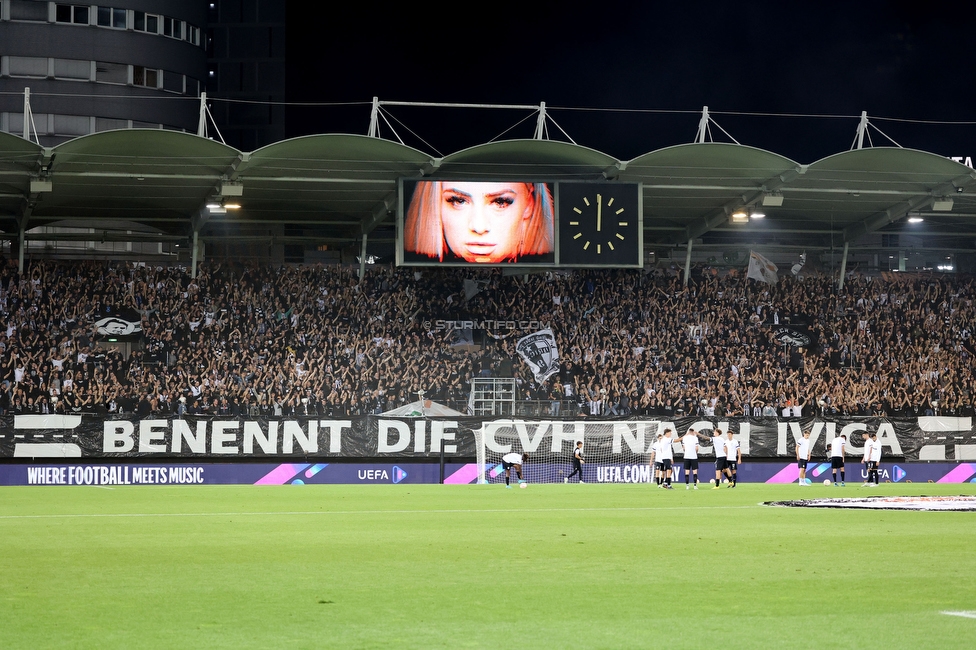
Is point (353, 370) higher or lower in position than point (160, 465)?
higher

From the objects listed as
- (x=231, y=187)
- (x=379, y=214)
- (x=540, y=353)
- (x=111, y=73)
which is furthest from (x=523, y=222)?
(x=111, y=73)

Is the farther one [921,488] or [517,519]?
[921,488]

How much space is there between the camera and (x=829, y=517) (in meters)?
19.0

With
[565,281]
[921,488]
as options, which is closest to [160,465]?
[565,281]

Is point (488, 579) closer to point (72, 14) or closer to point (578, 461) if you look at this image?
point (578, 461)

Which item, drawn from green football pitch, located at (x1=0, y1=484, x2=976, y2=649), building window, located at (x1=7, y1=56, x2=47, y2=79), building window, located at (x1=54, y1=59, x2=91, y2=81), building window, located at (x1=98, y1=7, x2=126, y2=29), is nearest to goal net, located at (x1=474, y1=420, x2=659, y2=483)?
green football pitch, located at (x1=0, y1=484, x2=976, y2=649)

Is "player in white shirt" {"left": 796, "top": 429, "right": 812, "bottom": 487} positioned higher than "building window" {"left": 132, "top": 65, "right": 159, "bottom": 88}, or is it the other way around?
"building window" {"left": 132, "top": 65, "right": 159, "bottom": 88}

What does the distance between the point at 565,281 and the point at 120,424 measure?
17164 mm

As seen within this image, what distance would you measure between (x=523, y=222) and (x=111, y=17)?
38.2 metres

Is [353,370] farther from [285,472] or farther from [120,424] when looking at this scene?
[120,424]

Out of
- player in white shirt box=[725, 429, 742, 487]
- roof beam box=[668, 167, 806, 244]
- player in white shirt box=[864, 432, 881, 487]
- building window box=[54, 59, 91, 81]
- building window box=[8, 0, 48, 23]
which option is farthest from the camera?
building window box=[54, 59, 91, 81]

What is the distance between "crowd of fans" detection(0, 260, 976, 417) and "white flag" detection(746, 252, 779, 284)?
431mm

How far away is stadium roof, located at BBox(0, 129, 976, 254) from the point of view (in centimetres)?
3403

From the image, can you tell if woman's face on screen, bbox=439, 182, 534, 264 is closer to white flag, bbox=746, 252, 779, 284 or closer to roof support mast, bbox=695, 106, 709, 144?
roof support mast, bbox=695, 106, 709, 144
